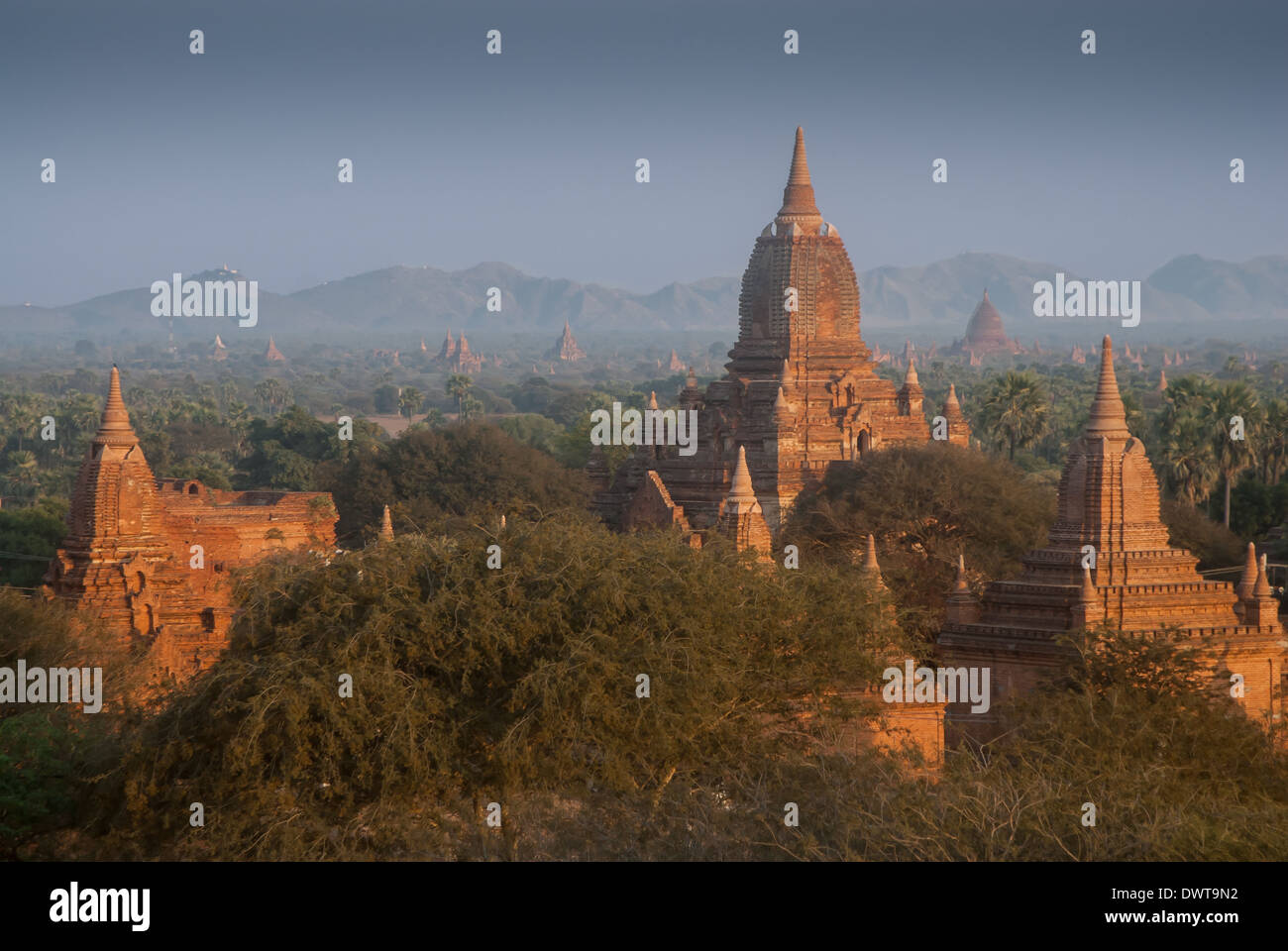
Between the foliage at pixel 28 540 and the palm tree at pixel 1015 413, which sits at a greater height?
the palm tree at pixel 1015 413

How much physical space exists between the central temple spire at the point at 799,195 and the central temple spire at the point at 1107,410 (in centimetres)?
2275

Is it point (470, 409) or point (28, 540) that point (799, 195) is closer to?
point (28, 540)

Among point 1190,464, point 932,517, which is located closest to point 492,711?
point 932,517

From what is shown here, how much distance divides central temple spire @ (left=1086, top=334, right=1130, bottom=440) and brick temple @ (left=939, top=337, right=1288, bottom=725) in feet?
0.05

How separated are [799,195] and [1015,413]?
19720mm

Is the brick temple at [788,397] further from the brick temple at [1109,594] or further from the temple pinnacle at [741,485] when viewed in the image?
the brick temple at [1109,594]

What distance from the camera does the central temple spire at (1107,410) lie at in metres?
32.0

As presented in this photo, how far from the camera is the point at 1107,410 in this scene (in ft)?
106

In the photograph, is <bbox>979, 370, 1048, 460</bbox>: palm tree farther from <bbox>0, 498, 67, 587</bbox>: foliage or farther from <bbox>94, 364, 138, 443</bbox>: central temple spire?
<bbox>94, 364, 138, 443</bbox>: central temple spire

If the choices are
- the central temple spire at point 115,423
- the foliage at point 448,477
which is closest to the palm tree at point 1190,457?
the foliage at point 448,477

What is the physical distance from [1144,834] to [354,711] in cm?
835

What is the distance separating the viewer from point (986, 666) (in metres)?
30.3

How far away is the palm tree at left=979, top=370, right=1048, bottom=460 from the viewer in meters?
71.9
